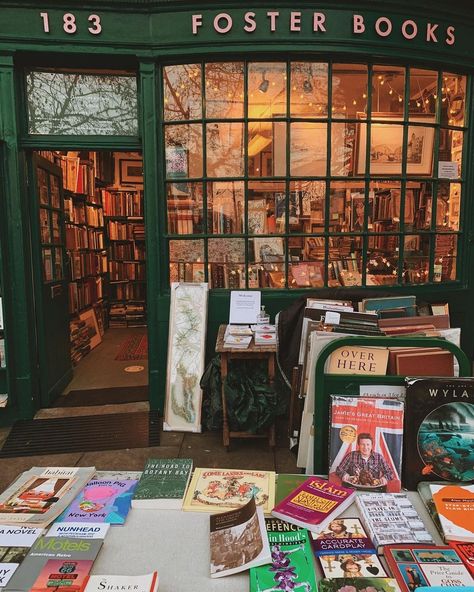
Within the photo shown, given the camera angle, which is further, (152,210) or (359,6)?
(152,210)

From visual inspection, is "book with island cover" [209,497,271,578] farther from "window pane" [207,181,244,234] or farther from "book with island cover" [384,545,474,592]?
"window pane" [207,181,244,234]

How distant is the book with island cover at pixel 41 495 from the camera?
4.60 ft

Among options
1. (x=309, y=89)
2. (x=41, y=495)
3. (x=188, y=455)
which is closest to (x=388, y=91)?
(x=309, y=89)

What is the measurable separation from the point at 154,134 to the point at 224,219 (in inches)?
38.6

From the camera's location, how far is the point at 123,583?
1.11m

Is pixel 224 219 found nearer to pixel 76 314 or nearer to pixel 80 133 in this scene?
pixel 80 133

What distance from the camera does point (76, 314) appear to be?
6.26 metres

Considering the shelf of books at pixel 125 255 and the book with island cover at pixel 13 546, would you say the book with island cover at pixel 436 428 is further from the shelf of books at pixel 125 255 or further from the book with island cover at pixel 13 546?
the shelf of books at pixel 125 255

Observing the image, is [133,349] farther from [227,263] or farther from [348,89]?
[348,89]

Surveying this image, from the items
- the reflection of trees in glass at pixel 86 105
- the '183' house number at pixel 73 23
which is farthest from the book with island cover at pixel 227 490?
the '183' house number at pixel 73 23

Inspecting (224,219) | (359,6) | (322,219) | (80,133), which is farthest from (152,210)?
(359,6)

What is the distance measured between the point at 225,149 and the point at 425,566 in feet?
11.9

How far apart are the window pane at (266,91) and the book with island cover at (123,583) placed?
372 cm

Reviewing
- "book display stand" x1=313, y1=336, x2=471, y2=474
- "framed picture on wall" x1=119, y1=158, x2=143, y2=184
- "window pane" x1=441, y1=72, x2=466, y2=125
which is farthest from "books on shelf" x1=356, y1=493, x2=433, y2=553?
"framed picture on wall" x1=119, y1=158, x2=143, y2=184
